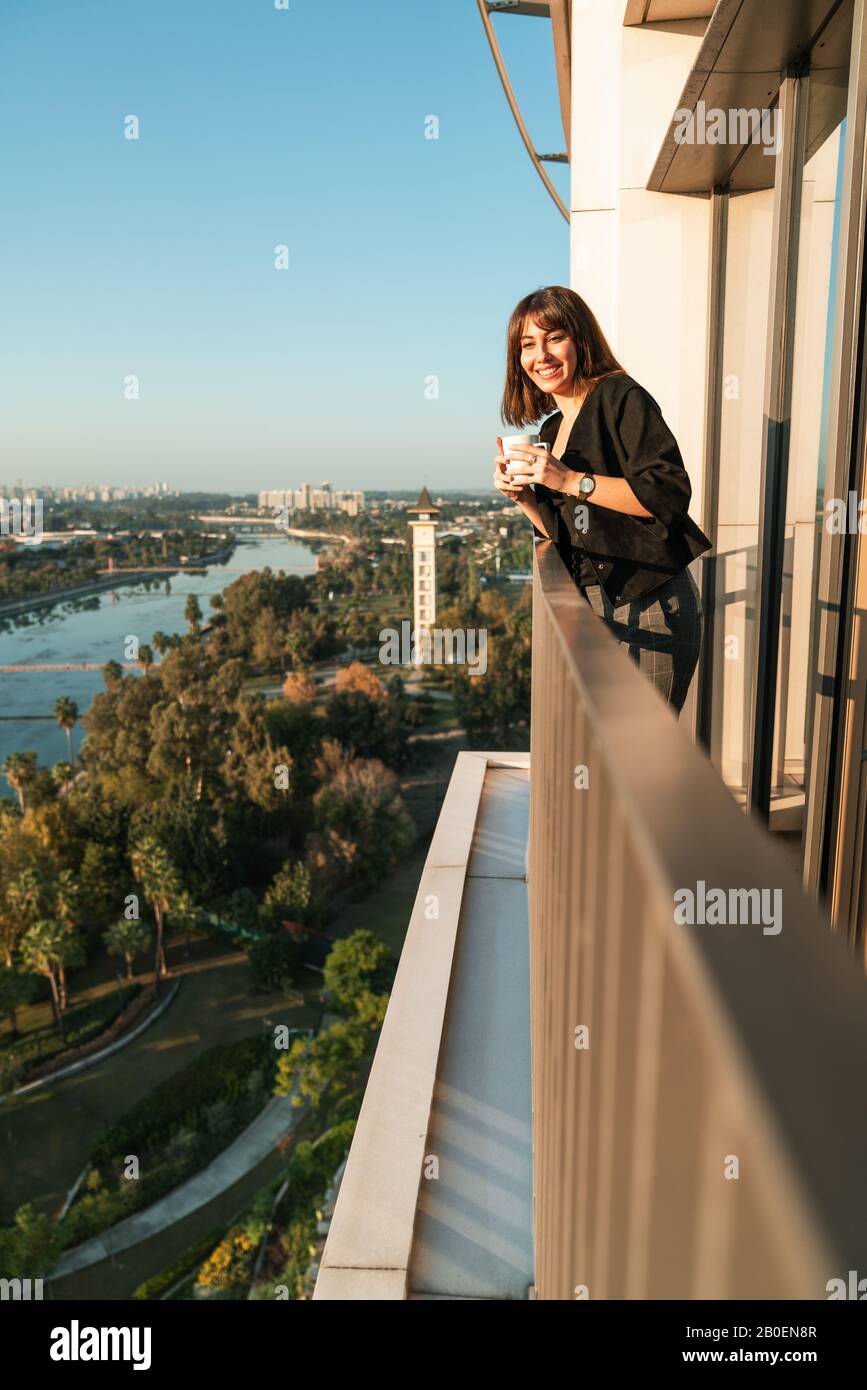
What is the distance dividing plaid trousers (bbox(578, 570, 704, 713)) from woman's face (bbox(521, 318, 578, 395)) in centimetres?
56

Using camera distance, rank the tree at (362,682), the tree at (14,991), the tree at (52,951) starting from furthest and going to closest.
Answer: the tree at (362,682) < the tree at (14,991) < the tree at (52,951)

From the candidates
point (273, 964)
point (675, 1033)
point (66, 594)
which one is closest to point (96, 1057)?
point (273, 964)

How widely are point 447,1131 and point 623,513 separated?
2.04 metres

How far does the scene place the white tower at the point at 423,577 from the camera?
4819cm

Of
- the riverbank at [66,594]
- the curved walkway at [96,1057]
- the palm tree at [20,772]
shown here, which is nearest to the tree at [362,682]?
the riverbank at [66,594]

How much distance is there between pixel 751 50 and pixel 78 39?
9312 cm

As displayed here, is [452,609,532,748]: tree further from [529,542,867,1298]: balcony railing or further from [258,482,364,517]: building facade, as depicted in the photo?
[529,542,867,1298]: balcony railing

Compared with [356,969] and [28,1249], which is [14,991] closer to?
[28,1249]

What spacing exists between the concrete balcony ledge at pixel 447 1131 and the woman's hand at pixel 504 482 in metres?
1.98

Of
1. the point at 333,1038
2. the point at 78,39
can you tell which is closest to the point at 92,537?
the point at 333,1038

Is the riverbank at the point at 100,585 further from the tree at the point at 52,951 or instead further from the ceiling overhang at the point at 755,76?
the ceiling overhang at the point at 755,76

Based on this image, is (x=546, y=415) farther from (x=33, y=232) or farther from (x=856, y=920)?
(x=33, y=232)

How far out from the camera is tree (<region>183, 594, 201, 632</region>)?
61.4 m
